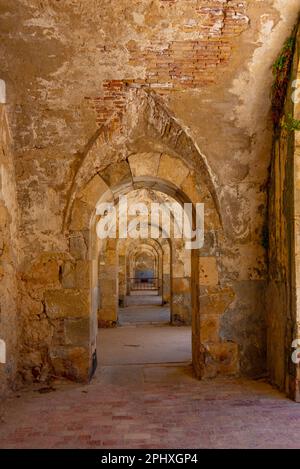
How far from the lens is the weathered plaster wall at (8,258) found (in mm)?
4168

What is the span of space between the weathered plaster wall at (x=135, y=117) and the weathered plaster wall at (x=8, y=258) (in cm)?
13

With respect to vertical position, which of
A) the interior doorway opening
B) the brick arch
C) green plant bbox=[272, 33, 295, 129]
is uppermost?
green plant bbox=[272, 33, 295, 129]

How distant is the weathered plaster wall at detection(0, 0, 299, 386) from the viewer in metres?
4.31

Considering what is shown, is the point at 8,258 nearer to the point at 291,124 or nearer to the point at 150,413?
the point at 150,413

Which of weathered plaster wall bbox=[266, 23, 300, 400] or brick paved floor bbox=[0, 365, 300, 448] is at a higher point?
weathered plaster wall bbox=[266, 23, 300, 400]

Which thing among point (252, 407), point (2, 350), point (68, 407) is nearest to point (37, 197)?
point (2, 350)

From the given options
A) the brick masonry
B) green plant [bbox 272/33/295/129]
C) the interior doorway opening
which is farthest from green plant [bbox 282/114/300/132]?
the interior doorway opening

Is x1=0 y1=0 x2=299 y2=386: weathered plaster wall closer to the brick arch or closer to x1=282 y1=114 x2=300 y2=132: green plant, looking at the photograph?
the brick arch

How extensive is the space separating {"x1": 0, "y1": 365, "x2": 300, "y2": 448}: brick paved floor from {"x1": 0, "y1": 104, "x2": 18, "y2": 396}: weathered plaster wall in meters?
0.35

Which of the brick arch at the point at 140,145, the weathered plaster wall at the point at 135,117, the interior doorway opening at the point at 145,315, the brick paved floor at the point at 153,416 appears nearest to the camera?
the brick paved floor at the point at 153,416

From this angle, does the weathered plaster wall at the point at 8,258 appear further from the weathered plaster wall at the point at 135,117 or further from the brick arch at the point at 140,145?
the brick arch at the point at 140,145

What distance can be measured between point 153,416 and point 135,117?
3085 millimetres

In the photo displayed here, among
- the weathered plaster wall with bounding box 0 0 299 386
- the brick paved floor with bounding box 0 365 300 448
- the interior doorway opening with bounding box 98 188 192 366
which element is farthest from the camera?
the interior doorway opening with bounding box 98 188 192 366

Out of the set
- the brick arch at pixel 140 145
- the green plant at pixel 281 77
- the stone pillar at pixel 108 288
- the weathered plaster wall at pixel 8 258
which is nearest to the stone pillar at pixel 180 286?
the stone pillar at pixel 108 288
